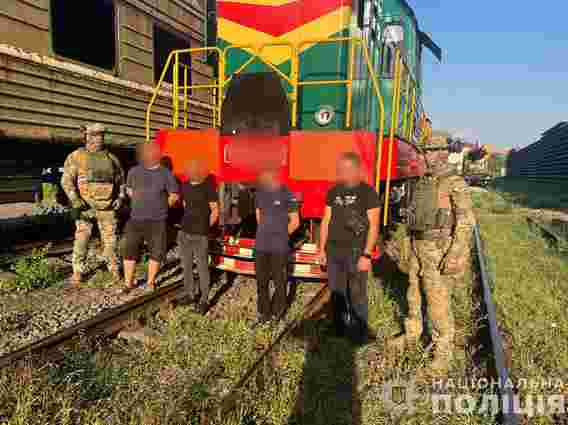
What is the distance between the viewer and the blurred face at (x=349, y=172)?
3.19 m

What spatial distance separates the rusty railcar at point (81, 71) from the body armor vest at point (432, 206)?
165 inches

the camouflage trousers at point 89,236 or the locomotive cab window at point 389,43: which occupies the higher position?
the locomotive cab window at point 389,43

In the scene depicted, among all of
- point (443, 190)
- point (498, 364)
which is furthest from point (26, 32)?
point (498, 364)

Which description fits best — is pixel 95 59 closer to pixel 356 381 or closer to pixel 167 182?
pixel 167 182

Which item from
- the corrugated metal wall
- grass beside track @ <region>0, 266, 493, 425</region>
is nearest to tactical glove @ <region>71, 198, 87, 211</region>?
grass beside track @ <region>0, 266, 493, 425</region>

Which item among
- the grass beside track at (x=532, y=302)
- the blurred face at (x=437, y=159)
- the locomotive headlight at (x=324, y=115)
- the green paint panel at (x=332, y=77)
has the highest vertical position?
the green paint panel at (x=332, y=77)

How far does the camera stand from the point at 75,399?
93.9 inches

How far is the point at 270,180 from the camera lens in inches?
146

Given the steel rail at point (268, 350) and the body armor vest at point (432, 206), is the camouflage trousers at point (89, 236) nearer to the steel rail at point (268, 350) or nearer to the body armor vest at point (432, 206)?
the steel rail at point (268, 350)

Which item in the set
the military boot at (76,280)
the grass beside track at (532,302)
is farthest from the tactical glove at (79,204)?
the grass beside track at (532,302)

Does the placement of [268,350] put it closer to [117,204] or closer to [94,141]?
[117,204]

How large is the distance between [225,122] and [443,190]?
2.70m

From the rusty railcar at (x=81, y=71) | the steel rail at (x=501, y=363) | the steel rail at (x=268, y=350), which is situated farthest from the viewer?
the rusty railcar at (x=81, y=71)

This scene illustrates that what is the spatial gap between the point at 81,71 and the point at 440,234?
6031mm
